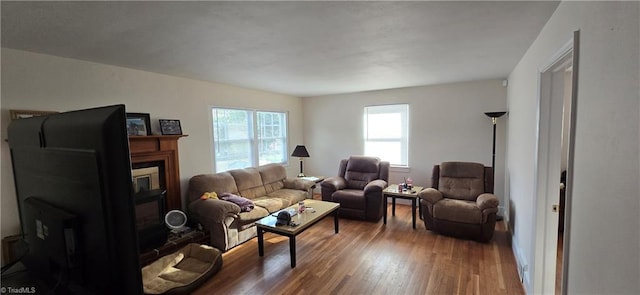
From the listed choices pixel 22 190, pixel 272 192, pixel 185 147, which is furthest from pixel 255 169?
pixel 22 190

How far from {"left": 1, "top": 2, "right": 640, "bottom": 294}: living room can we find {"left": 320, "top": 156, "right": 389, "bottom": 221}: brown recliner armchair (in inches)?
25.7

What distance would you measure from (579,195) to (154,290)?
301 centimetres

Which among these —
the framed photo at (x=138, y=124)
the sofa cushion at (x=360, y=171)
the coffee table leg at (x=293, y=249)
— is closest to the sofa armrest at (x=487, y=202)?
the sofa cushion at (x=360, y=171)

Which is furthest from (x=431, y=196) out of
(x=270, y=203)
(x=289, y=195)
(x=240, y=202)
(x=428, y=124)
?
(x=240, y=202)

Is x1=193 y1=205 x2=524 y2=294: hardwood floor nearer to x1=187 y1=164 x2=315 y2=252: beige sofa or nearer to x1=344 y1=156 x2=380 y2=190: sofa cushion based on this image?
x1=187 y1=164 x2=315 y2=252: beige sofa

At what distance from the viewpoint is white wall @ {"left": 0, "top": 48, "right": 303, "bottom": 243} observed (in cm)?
→ 235

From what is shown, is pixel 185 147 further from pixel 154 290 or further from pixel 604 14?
pixel 604 14

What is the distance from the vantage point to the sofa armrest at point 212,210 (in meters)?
3.20

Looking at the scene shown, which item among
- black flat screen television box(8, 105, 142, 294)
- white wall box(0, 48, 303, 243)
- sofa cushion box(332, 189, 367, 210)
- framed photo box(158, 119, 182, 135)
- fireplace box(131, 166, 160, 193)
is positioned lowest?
sofa cushion box(332, 189, 367, 210)

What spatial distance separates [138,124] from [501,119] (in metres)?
5.06

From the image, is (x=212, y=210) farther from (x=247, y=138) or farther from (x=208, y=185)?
(x=247, y=138)

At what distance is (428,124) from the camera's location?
4.75 m

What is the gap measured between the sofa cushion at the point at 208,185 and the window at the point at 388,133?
275 cm

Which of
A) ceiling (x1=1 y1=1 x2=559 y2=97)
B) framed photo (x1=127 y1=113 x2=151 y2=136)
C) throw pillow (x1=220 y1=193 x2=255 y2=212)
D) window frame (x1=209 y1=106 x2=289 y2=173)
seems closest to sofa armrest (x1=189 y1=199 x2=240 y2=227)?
throw pillow (x1=220 y1=193 x2=255 y2=212)
